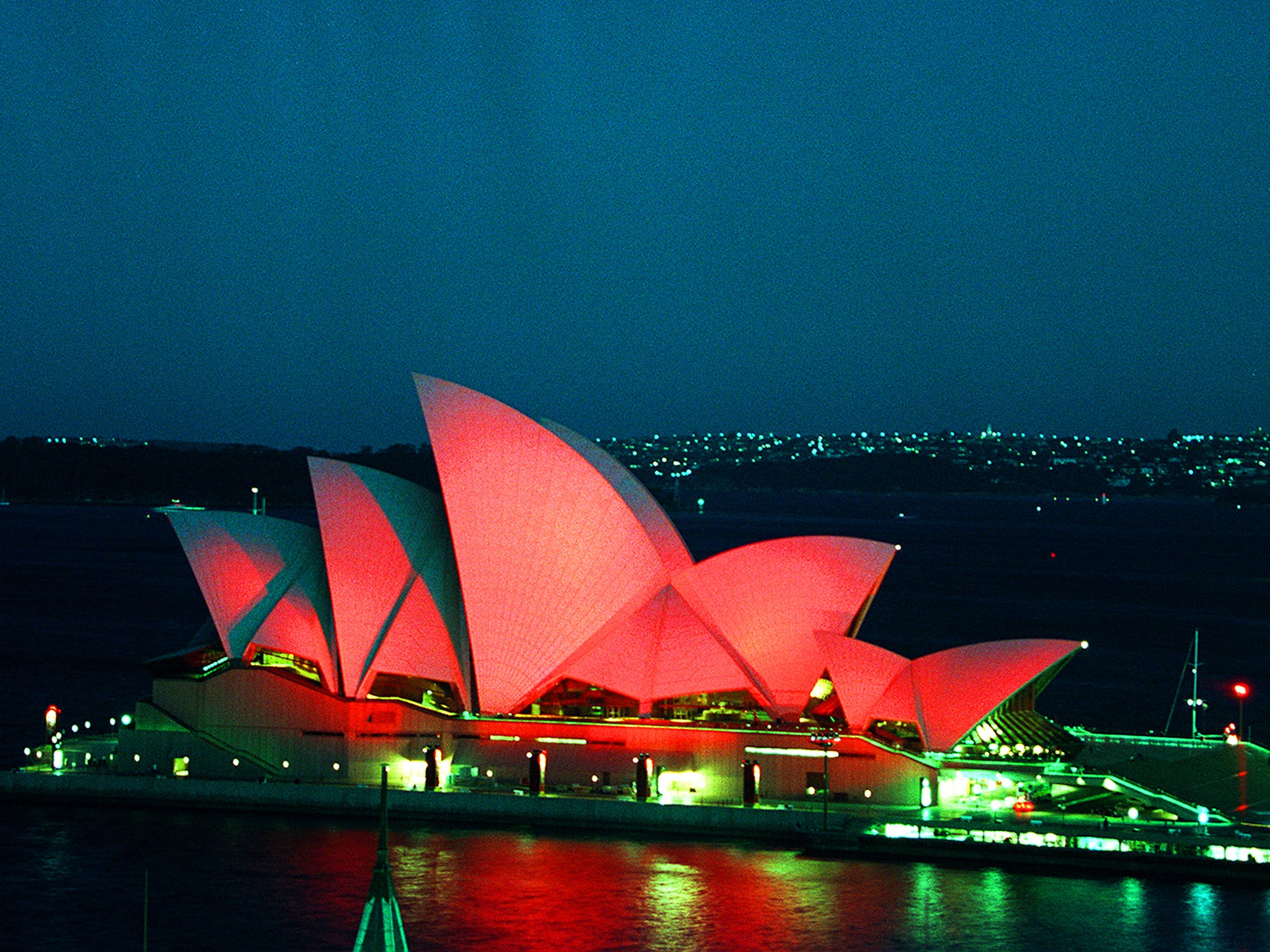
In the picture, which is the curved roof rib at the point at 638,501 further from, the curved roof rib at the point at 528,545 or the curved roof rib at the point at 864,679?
the curved roof rib at the point at 864,679

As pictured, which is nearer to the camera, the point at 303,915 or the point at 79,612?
the point at 303,915

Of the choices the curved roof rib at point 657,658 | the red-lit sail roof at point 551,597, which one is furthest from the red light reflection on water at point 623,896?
the red-lit sail roof at point 551,597

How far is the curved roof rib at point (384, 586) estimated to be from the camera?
4075 cm

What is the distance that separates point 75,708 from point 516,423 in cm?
2315

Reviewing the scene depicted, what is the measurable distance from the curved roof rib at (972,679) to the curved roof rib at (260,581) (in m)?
14.7

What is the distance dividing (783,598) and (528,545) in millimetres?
6394

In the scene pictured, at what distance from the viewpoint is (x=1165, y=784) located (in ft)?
125

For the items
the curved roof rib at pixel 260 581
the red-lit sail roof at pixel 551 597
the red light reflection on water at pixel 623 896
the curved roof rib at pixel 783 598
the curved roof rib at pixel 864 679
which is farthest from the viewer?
the curved roof rib at pixel 260 581

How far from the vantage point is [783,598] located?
134ft

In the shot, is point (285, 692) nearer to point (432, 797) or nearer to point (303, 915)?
point (432, 797)

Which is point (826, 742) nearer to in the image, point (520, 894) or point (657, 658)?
point (657, 658)

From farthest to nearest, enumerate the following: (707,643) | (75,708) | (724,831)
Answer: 1. (75,708)
2. (707,643)
3. (724,831)

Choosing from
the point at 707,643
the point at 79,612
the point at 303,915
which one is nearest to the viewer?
the point at 303,915

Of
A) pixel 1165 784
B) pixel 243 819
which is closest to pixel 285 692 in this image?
pixel 243 819
